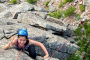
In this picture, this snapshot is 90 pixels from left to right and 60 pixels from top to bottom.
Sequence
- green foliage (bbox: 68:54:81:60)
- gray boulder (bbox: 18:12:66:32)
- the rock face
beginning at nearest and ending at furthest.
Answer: the rock face < green foliage (bbox: 68:54:81:60) < gray boulder (bbox: 18:12:66:32)

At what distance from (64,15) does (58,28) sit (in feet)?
43.2

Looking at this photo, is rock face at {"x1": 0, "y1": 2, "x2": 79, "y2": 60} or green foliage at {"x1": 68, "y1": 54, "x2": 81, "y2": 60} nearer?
rock face at {"x1": 0, "y1": 2, "x2": 79, "y2": 60}

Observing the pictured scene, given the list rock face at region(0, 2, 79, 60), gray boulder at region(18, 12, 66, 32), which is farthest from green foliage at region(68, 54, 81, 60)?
gray boulder at region(18, 12, 66, 32)

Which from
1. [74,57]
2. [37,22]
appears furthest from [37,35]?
[74,57]

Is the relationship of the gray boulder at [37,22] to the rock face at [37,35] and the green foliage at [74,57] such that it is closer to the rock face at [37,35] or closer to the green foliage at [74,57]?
the rock face at [37,35]

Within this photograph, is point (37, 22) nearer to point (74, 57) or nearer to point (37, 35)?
point (37, 35)

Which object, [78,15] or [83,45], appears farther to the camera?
[78,15]

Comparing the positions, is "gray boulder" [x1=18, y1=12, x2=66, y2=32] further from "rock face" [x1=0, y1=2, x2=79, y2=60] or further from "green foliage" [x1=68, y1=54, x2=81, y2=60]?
"green foliage" [x1=68, y1=54, x2=81, y2=60]

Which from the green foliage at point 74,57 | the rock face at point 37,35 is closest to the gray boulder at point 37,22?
the rock face at point 37,35

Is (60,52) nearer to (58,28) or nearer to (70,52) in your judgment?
(70,52)

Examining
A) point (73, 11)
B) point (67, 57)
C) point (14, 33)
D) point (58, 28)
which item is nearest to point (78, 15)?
point (73, 11)

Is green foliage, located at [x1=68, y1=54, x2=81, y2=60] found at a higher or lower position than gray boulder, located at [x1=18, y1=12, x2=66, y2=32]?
lower

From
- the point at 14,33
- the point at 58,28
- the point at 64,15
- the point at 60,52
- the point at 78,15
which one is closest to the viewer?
the point at 14,33

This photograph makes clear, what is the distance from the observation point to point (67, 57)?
31.1 ft
